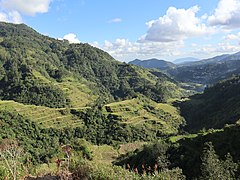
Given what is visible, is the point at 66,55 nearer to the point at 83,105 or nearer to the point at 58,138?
the point at 83,105

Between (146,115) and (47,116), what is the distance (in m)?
36.1

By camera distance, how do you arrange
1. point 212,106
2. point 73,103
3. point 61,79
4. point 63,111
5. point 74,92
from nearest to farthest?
point 63,111, point 212,106, point 73,103, point 74,92, point 61,79

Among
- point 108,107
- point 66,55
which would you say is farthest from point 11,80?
point 66,55

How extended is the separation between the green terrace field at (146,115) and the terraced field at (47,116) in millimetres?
14471

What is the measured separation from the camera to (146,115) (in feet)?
365

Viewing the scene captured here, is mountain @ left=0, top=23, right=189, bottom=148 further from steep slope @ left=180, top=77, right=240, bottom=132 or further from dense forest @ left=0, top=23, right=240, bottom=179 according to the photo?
steep slope @ left=180, top=77, right=240, bottom=132

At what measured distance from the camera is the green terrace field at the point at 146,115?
103250 millimetres

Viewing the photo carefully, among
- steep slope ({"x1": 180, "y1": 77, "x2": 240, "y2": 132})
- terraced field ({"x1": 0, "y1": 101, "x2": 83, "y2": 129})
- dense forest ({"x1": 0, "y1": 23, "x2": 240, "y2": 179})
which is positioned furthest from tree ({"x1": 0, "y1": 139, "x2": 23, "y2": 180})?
steep slope ({"x1": 180, "y1": 77, "x2": 240, "y2": 132})

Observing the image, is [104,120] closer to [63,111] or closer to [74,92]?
[63,111]

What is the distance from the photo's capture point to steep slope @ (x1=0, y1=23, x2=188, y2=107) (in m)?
118

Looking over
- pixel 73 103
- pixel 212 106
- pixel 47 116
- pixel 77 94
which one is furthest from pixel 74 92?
pixel 212 106

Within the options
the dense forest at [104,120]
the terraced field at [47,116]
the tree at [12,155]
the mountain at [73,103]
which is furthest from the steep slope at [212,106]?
the tree at [12,155]

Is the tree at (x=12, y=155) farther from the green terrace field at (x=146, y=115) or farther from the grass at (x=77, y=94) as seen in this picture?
the grass at (x=77, y=94)

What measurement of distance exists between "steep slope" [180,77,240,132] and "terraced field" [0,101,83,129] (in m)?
40.9
